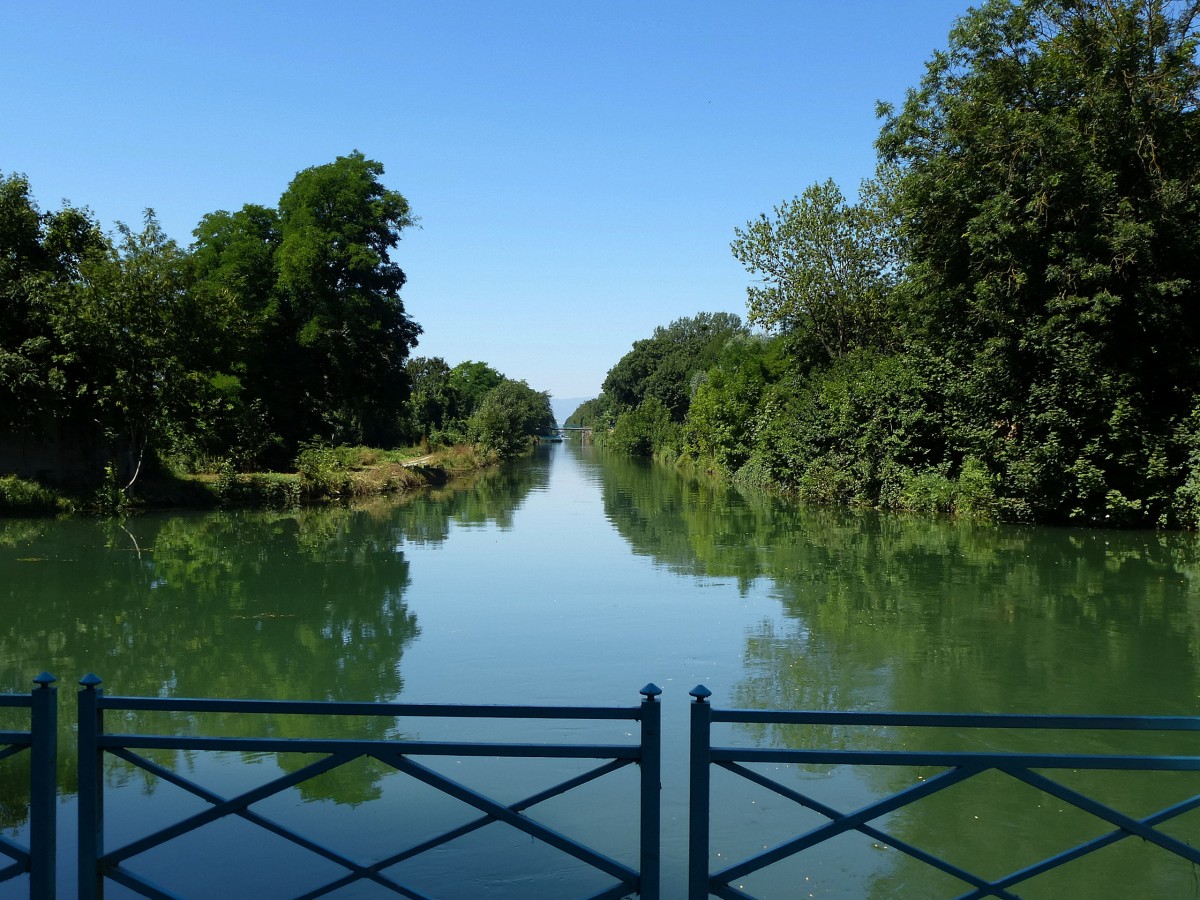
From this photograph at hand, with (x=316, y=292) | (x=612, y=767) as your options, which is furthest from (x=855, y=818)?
(x=316, y=292)

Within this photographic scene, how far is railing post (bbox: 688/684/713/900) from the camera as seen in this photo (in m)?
3.48

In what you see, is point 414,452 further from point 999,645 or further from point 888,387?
point 999,645

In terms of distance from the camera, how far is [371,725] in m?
8.31

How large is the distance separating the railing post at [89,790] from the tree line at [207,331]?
2274cm

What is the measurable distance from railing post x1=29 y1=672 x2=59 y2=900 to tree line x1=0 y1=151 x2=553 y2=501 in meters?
22.7

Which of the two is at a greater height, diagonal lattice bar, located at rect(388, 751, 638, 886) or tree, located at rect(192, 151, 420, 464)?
tree, located at rect(192, 151, 420, 464)

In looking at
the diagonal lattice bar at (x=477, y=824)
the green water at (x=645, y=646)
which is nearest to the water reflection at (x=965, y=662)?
the green water at (x=645, y=646)

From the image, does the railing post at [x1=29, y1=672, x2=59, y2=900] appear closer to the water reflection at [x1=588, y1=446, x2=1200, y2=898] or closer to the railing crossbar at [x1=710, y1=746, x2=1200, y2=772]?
the railing crossbar at [x1=710, y1=746, x2=1200, y2=772]

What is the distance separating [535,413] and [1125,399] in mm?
85809

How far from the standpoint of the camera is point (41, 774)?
364 cm

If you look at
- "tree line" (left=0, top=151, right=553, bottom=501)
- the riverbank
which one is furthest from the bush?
"tree line" (left=0, top=151, right=553, bottom=501)

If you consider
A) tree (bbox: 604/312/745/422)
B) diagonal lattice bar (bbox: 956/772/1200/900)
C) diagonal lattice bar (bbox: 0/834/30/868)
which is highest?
tree (bbox: 604/312/745/422)

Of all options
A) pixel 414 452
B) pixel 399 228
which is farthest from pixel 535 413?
pixel 399 228

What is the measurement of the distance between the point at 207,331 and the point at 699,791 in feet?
84.3
